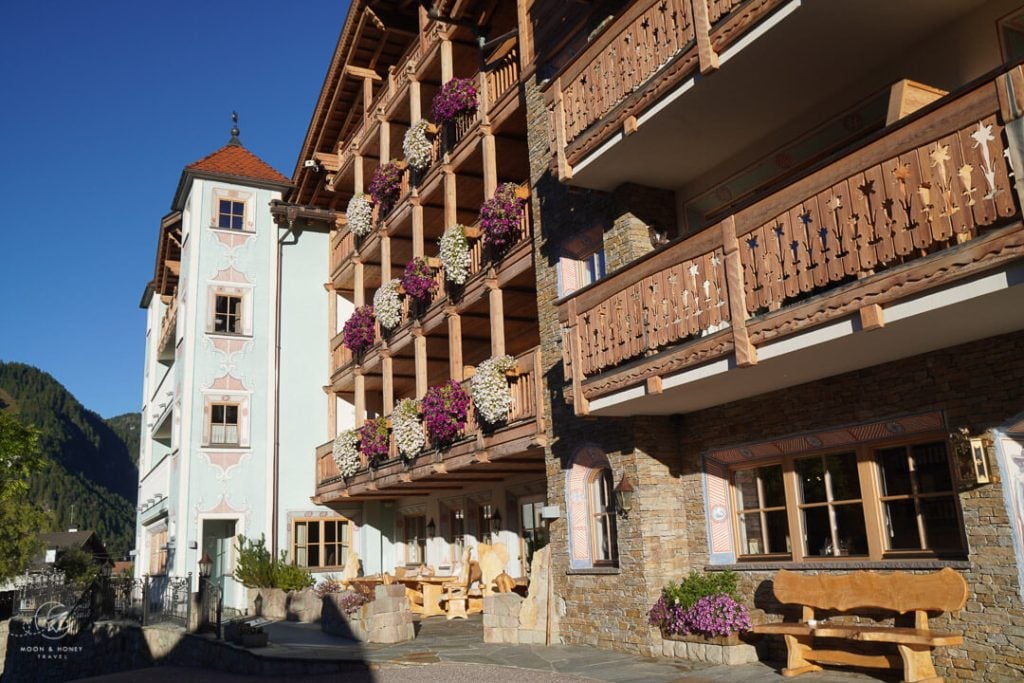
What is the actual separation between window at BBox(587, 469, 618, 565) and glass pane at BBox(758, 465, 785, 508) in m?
2.40

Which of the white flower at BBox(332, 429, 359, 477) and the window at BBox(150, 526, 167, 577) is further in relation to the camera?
the window at BBox(150, 526, 167, 577)

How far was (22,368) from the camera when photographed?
619 feet

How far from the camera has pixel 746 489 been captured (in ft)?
37.6

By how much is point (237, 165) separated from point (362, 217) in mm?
6968

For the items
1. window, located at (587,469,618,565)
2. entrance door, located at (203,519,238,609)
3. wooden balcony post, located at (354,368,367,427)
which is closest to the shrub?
wooden balcony post, located at (354,368,367,427)

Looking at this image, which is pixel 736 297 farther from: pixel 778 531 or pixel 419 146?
pixel 419 146

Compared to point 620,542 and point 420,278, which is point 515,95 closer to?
point 420,278

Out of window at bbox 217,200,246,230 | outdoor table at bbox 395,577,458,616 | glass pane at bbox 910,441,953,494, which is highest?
window at bbox 217,200,246,230

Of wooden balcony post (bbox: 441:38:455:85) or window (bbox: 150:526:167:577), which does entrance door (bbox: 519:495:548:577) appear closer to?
wooden balcony post (bbox: 441:38:455:85)

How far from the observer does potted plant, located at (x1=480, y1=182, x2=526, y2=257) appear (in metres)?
16.1

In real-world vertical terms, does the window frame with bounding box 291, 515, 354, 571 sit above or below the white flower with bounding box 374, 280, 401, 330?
below

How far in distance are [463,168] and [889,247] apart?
1303cm

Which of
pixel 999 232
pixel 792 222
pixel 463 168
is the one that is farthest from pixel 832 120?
pixel 463 168

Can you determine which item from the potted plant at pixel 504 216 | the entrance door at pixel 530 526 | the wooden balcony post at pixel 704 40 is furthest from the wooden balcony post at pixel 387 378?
the wooden balcony post at pixel 704 40
